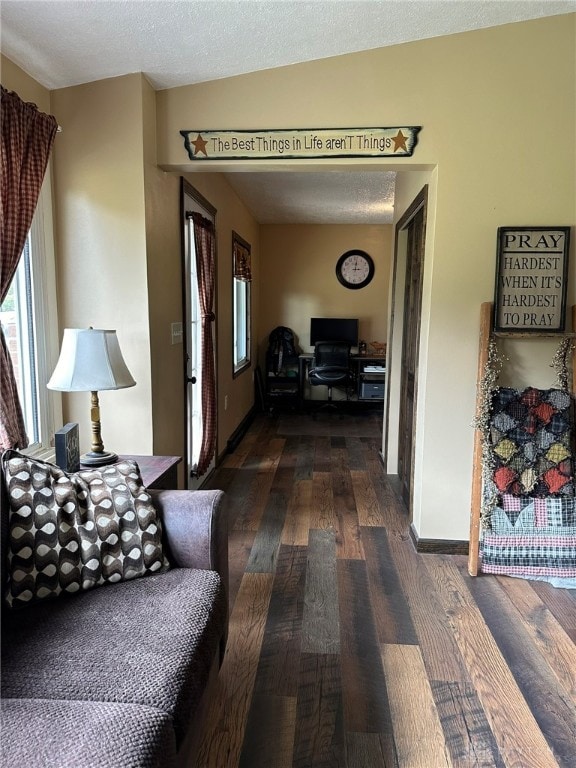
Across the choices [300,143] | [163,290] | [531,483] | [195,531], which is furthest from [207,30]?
[531,483]

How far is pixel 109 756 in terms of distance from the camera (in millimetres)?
901

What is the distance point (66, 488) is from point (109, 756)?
80cm

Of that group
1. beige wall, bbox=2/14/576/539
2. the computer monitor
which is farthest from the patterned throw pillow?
the computer monitor

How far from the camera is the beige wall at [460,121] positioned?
232cm

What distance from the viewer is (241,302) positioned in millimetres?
5430

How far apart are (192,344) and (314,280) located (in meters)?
3.40

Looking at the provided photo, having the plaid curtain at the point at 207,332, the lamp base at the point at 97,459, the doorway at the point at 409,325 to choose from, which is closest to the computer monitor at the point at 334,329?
the doorway at the point at 409,325

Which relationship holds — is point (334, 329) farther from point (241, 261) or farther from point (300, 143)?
point (300, 143)

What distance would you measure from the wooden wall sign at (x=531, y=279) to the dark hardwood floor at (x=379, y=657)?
4.27 feet

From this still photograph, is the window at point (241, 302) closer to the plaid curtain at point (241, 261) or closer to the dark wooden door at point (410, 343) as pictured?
the plaid curtain at point (241, 261)

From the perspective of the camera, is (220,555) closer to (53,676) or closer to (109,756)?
(53,676)

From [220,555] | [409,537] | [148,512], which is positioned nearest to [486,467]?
[409,537]

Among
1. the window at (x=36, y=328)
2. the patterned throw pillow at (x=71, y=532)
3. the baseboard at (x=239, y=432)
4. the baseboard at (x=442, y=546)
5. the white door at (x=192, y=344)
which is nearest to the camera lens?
the patterned throw pillow at (x=71, y=532)

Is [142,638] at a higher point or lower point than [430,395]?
lower
